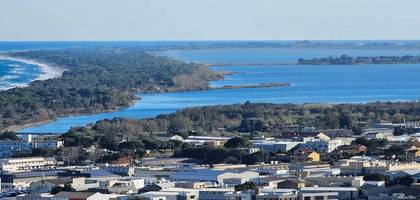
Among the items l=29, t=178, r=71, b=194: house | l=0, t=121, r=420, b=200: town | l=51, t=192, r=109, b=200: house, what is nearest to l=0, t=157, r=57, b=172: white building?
l=0, t=121, r=420, b=200: town

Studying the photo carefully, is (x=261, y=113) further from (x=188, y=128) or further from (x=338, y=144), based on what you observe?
(x=338, y=144)

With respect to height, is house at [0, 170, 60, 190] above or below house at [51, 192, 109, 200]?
below

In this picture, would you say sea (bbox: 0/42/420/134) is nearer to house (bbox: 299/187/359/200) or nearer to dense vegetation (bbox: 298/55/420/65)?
dense vegetation (bbox: 298/55/420/65)

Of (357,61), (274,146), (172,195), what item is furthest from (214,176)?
(357,61)

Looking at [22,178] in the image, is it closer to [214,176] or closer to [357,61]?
[214,176]

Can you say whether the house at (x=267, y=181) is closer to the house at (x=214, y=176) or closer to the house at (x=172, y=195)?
the house at (x=214, y=176)
